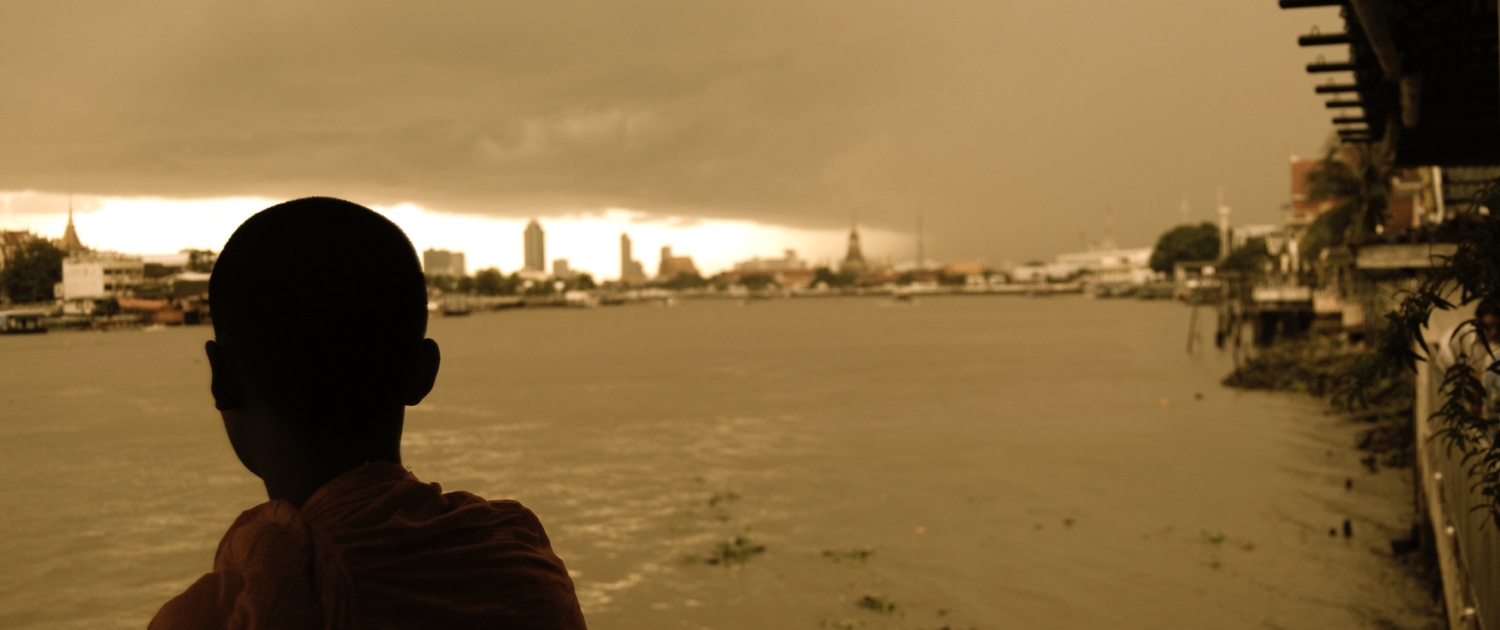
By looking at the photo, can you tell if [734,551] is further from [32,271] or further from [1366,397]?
[32,271]

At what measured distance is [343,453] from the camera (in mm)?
1472

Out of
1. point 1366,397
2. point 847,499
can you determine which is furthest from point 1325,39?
point 847,499

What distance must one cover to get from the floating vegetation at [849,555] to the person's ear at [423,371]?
1140cm

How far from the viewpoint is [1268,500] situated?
14.8 meters

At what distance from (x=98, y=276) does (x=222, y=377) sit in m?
64.8

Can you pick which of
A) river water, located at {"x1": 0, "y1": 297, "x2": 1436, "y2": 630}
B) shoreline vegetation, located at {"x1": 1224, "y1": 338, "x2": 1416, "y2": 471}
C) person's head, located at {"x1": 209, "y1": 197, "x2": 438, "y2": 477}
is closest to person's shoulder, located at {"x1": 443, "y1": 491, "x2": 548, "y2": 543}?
person's head, located at {"x1": 209, "y1": 197, "x2": 438, "y2": 477}

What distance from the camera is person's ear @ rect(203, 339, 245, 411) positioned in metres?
1.43

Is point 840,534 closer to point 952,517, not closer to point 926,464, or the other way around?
point 952,517

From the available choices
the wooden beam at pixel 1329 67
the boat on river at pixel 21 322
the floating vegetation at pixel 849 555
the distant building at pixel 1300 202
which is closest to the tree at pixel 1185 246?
the distant building at pixel 1300 202

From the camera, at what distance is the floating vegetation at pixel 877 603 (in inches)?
421

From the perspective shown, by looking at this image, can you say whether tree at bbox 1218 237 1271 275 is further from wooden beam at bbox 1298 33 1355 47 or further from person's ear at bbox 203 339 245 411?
person's ear at bbox 203 339 245 411

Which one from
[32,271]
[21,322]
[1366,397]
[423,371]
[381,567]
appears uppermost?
[32,271]

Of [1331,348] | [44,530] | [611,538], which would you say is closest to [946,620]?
[611,538]

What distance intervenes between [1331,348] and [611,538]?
25186 mm
